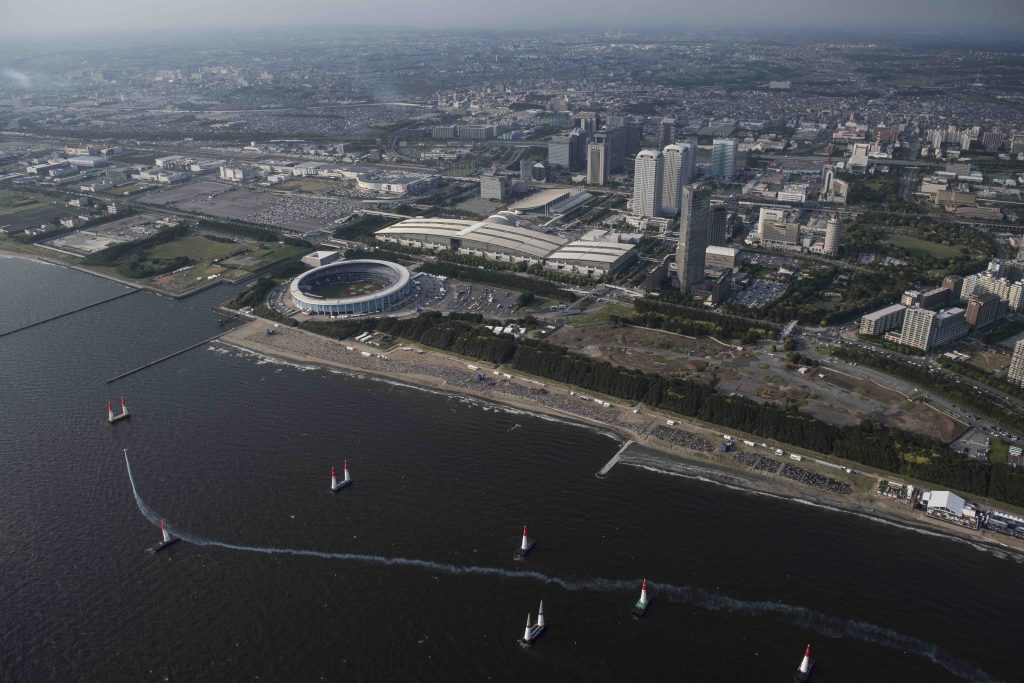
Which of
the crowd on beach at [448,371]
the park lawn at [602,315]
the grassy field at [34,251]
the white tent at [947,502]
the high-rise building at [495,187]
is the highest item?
the high-rise building at [495,187]

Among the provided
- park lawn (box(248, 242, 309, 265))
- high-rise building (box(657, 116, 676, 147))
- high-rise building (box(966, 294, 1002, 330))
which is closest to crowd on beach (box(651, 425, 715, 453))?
high-rise building (box(966, 294, 1002, 330))

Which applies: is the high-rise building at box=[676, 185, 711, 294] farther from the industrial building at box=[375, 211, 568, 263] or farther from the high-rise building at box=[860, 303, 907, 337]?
the industrial building at box=[375, 211, 568, 263]

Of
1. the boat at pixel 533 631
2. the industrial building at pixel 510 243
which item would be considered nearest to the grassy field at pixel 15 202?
the industrial building at pixel 510 243

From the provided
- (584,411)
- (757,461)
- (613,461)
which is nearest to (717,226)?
(584,411)

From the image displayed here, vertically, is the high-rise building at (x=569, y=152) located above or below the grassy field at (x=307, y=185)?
above

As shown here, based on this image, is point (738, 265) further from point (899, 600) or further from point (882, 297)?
point (899, 600)

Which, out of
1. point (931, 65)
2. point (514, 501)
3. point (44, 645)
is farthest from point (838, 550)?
point (931, 65)

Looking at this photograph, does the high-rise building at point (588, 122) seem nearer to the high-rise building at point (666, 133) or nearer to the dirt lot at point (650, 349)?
the high-rise building at point (666, 133)

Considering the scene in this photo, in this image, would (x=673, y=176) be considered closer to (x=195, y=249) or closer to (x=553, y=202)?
(x=553, y=202)
